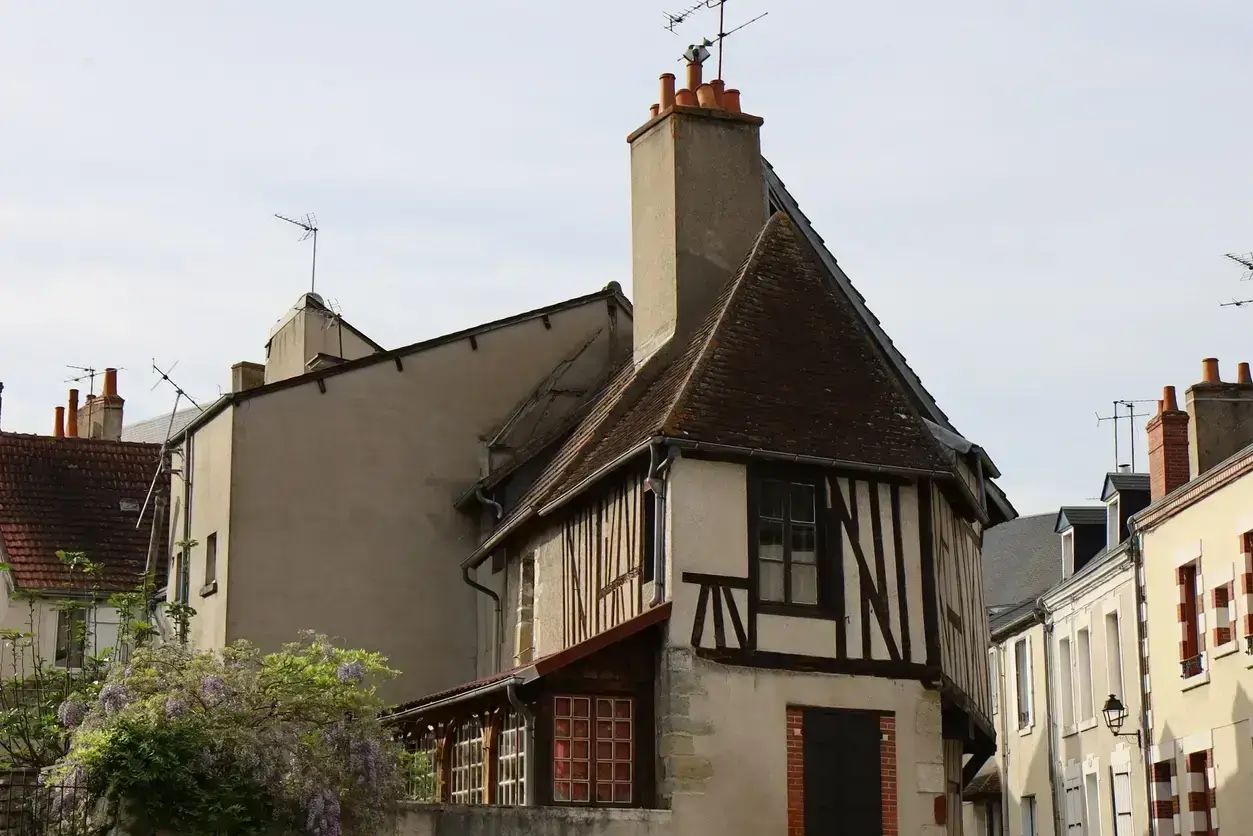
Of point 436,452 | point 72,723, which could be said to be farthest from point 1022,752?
point 72,723

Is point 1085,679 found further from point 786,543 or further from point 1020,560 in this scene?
point 786,543

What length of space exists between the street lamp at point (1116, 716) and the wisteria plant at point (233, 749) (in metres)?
10.8

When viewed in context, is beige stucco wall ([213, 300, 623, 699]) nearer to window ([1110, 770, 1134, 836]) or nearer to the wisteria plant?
the wisteria plant

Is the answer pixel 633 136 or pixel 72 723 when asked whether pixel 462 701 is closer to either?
pixel 72 723

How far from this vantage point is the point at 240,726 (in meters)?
13.9

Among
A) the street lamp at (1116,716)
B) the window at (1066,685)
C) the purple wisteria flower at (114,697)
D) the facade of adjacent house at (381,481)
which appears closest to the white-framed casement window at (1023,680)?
the window at (1066,685)

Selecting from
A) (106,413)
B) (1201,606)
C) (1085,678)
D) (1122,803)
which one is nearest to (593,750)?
(1201,606)

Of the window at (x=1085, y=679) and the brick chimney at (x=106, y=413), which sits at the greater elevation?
the brick chimney at (x=106, y=413)

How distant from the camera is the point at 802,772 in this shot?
1564cm

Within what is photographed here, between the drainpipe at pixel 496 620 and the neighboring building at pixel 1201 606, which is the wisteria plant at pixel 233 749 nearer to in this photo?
the drainpipe at pixel 496 620

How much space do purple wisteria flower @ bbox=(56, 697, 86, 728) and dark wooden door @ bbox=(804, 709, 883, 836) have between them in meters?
5.80

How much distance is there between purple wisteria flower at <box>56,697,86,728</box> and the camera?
50.4 ft

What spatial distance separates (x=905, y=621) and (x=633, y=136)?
5.75 meters

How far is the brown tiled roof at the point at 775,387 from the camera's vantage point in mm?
16203
